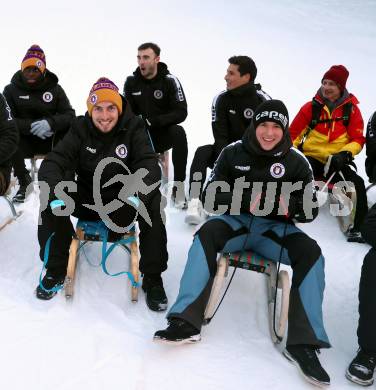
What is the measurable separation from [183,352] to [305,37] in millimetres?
11240

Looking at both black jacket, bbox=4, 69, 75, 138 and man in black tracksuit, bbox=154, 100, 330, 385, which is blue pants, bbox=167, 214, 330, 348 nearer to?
man in black tracksuit, bbox=154, 100, 330, 385

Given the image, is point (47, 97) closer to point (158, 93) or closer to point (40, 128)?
point (40, 128)

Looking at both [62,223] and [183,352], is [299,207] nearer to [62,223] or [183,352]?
[183,352]

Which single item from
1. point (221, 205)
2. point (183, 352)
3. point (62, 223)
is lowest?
point (183, 352)

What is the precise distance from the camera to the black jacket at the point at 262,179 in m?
2.62

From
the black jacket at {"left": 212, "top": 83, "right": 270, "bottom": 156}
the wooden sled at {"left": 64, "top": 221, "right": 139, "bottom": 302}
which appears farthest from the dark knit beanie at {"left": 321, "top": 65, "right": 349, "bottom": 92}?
the wooden sled at {"left": 64, "top": 221, "right": 139, "bottom": 302}

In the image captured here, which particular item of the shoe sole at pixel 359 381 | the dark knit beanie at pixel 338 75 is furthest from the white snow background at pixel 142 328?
the dark knit beanie at pixel 338 75

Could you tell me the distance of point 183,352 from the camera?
2281 mm

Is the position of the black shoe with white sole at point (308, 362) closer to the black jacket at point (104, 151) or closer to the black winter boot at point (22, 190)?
the black jacket at point (104, 151)

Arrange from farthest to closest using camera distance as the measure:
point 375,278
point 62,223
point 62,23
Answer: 1. point 62,23
2. point 62,223
3. point 375,278

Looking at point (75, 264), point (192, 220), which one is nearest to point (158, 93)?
point (192, 220)

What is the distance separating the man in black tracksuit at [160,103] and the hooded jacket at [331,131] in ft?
3.27

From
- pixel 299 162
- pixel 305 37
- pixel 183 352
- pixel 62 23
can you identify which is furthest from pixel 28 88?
pixel 305 37

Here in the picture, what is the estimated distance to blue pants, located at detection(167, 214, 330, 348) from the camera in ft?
7.35
